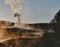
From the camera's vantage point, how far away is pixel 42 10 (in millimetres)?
2779

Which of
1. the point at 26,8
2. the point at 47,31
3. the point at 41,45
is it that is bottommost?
the point at 41,45

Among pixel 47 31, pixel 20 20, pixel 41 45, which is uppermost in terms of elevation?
pixel 20 20

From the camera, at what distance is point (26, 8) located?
108 inches

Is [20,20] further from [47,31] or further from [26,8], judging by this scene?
[47,31]

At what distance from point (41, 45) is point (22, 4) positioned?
0.69 meters

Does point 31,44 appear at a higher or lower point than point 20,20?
lower

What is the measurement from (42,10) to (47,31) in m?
0.34

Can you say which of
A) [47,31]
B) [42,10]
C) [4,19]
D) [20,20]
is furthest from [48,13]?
[4,19]

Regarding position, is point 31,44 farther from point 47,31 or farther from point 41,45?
point 47,31

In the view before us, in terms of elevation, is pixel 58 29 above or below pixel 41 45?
above

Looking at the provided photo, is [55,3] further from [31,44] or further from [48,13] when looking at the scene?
[31,44]

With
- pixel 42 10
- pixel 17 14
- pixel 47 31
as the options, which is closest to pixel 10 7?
pixel 17 14

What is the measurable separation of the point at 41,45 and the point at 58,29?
14.3 inches

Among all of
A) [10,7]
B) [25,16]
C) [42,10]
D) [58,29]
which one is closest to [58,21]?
[58,29]
